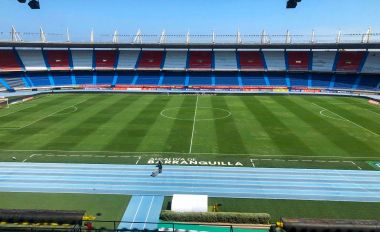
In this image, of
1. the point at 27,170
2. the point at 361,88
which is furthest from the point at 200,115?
the point at 361,88

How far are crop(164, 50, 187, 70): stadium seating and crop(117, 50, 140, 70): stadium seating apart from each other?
676 cm

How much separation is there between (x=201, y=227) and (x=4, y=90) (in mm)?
54573

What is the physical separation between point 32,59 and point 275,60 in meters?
49.9

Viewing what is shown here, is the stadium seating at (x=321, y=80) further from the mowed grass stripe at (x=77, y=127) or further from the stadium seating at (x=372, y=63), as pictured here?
the mowed grass stripe at (x=77, y=127)

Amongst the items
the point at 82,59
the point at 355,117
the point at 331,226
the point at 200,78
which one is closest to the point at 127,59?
the point at 82,59

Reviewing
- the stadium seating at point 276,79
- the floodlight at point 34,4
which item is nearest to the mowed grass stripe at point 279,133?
the stadium seating at point 276,79

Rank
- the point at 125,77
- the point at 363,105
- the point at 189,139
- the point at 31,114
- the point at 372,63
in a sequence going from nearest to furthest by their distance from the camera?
the point at 189,139, the point at 31,114, the point at 363,105, the point at 372,63, the point at 125,77

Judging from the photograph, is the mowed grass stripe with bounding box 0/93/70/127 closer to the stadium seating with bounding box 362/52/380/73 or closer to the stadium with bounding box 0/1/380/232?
the stadium with bounding box 0/1/380/232

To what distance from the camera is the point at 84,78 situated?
219ft

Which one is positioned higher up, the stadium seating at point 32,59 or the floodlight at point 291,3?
the stadium seating at point 32,59

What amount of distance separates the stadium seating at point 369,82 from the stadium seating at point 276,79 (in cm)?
1387

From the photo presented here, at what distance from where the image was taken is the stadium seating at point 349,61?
212ft

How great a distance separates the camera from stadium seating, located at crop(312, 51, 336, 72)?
66375mm

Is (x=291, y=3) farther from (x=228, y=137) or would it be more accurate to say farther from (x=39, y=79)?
(x=39, y=79)
